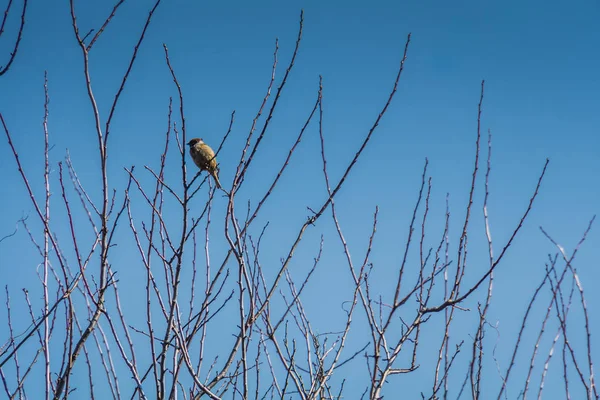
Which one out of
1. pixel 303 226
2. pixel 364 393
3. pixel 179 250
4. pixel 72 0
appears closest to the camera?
pixel 72 0

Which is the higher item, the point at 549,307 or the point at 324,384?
the point at 549,307

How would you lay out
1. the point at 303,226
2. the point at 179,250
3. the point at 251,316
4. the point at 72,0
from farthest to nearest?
the point at 303,226 < the point at 251,316 < the point at 179,250 < the point at 72,0

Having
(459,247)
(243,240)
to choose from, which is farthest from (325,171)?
(459,247)

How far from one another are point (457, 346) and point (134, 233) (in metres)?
1.81

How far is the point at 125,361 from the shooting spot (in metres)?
2.74

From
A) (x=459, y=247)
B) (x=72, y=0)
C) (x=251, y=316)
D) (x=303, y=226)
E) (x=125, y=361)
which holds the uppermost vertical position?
(x=72, y=0)

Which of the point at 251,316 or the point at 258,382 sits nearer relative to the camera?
the point at 251,316

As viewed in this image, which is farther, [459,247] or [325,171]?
[325,171]

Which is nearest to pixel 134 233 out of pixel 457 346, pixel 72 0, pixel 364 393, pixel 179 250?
pixel 179 250

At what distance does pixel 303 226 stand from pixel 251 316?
53cm

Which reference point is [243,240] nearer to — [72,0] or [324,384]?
[324,384]

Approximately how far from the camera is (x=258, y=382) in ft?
10.4

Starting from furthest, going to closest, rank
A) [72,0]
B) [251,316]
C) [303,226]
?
[303,226], [251,316], [72,0]

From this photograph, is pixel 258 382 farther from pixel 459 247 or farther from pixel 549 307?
pixel 549 307
